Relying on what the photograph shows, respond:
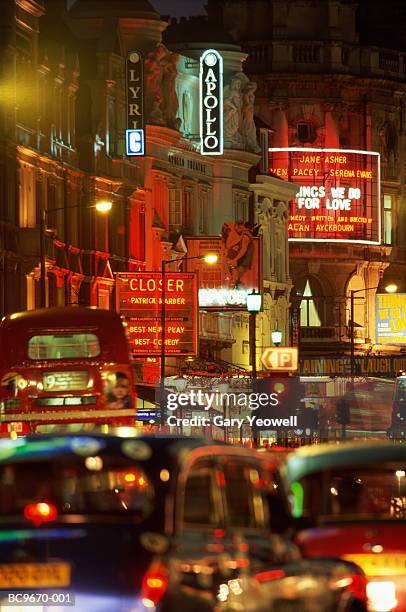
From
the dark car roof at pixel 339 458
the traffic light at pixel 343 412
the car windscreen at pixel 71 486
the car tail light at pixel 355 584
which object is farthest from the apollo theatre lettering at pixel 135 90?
the car windscreen at pixel 71 486

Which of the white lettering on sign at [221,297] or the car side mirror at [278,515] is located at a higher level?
the white lettering on sign at [221,297]

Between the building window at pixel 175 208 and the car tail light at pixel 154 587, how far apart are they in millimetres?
69936

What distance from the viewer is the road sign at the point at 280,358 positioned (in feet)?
214

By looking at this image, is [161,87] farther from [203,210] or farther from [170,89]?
A: [203,210]

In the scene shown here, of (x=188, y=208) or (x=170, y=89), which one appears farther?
(x=188, y=208)

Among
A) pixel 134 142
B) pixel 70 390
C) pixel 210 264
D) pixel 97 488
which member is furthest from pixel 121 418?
pixel 210 264

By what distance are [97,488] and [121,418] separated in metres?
20.1

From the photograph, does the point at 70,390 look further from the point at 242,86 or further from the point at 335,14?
the point at 335,14

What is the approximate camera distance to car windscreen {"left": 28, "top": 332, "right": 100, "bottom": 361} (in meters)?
34.4

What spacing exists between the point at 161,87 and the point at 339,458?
203 ft

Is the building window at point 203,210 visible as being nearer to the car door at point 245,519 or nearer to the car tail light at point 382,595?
the car tail light at point 382,595

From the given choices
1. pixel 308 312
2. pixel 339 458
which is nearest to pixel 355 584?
pixel 339 458

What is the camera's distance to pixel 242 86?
93.4m

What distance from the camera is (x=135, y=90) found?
72.6 m
